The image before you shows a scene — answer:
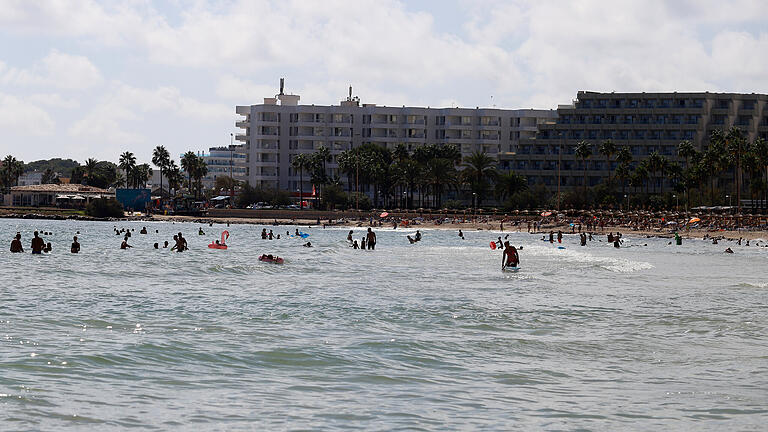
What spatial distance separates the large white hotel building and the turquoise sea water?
12904 cm

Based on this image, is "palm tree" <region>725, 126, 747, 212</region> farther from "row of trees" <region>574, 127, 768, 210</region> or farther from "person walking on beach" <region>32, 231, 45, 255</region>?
"person walking on beach" <region>32, 231, 45, 255</region>

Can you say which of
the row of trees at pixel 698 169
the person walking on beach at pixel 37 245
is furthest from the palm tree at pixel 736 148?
the person walking on beach at pixel 37 245

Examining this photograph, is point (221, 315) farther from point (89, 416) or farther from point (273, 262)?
point (273, 262)

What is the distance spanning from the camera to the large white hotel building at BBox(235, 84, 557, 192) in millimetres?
159875

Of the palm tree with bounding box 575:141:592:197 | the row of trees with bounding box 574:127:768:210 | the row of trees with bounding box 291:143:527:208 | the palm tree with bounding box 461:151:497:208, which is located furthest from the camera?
the row of trees with bounding box 291:143:527:208

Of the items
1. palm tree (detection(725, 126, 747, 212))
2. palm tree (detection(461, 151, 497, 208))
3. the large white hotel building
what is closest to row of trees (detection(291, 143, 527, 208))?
palm tree (detection(461, 151, 497, 208))

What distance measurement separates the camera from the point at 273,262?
140 feet

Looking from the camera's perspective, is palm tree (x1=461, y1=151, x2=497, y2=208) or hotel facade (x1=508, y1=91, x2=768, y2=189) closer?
palm tree (x1=461, y1=151, x2=497, y2=208)

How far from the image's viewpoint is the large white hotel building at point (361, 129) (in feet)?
525

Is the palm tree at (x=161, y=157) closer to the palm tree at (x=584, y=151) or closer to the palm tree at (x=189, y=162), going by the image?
the palm tree at (x=189, y=162)

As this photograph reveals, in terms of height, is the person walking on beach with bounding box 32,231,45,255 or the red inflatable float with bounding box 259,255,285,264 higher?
the person walking on beach with bounding box 32,231,45,255

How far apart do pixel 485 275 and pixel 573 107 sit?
117 meters

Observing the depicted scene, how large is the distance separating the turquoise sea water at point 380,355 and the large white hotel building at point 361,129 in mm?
129039

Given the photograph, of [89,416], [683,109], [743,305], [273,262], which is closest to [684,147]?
[683,109]
